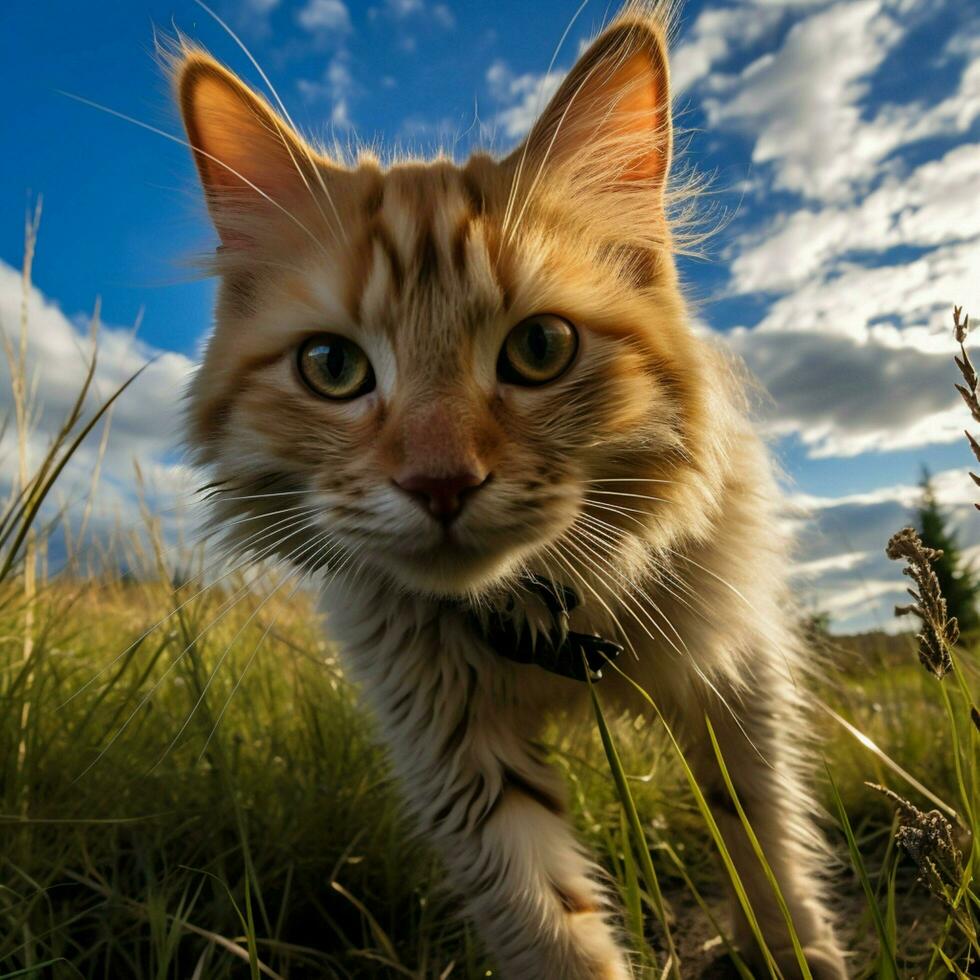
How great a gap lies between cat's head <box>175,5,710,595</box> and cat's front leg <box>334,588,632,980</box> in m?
0.28

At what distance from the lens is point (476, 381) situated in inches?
50.2

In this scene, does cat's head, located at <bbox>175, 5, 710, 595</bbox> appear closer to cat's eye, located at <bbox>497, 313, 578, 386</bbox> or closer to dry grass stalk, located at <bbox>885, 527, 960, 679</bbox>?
cat's eye, located at <bbox>497, 313, 578, 386</bbox>

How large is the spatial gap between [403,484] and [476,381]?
214 mm

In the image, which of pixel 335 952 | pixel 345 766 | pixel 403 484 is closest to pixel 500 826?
pixel 335 952

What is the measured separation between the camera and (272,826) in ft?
6.39

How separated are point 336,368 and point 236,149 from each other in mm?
623

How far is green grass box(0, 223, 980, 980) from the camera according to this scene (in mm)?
1472

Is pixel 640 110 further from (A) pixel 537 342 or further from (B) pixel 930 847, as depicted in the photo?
(B) pixel 930 847

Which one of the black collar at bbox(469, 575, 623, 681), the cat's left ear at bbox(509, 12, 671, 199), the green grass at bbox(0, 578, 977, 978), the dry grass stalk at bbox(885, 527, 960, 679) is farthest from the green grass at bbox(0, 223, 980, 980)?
the cat's left ear at bbox(509, 12, 671, 199)

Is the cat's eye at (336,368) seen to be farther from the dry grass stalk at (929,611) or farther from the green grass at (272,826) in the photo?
the dry grass stalk at (929,611)

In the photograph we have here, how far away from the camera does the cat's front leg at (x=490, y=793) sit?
142 cm

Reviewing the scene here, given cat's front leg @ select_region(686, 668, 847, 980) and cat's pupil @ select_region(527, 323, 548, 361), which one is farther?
cat's front leg @ select_region(686, 668, 847, 980)

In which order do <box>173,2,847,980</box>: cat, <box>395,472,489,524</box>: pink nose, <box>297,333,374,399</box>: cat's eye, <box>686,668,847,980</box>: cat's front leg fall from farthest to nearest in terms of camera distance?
1. <box>686,668,847,980</box>: cat's front leg
2. <box>297,333,374,399</box>: cat's eye
3. <box>173,2,847,980</box>: cat
4. <box>395,472,489,524</box>: pink nose

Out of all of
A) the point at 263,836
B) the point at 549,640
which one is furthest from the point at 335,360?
the point at 263,836
